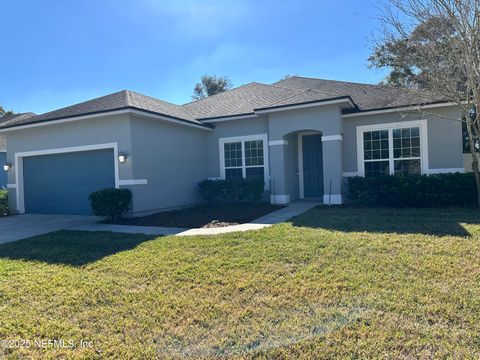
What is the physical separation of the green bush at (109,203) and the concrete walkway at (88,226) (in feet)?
1.42

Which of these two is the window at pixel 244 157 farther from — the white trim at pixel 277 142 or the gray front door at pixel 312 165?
the gray front door at pixel 312 165

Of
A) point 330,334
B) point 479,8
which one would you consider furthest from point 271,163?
point 330,334

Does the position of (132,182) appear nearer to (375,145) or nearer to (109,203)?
(109,203)

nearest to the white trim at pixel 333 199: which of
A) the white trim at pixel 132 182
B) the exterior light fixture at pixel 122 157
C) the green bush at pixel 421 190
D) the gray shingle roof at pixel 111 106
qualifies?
the green bush at pixel 421 190

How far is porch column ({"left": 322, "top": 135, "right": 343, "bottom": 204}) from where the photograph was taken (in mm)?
12523

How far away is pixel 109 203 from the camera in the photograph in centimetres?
1055

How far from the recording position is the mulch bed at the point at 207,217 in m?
10.1

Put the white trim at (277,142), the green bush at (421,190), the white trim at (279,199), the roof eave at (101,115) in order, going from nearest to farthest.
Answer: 1. the green bush at (421,190)
2. the roof eave at (101,115)
3. the white trim at (277,142)
4. the white trim at (279,199)

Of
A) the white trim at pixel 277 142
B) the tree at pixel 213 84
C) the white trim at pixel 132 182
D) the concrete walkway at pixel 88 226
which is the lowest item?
the concrete walkway at pixel 88 226

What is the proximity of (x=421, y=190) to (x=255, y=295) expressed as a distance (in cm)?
868

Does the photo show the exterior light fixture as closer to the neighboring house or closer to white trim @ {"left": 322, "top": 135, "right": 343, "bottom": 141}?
the neighboring house

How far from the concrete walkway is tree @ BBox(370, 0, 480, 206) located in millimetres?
5831

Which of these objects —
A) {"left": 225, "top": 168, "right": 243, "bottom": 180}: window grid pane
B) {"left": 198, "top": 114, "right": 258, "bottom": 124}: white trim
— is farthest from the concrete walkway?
{"left": 198, "top": 114, "right": 258, "bottom": 124}: white trim

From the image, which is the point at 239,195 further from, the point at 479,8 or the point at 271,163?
the point at 479,8
